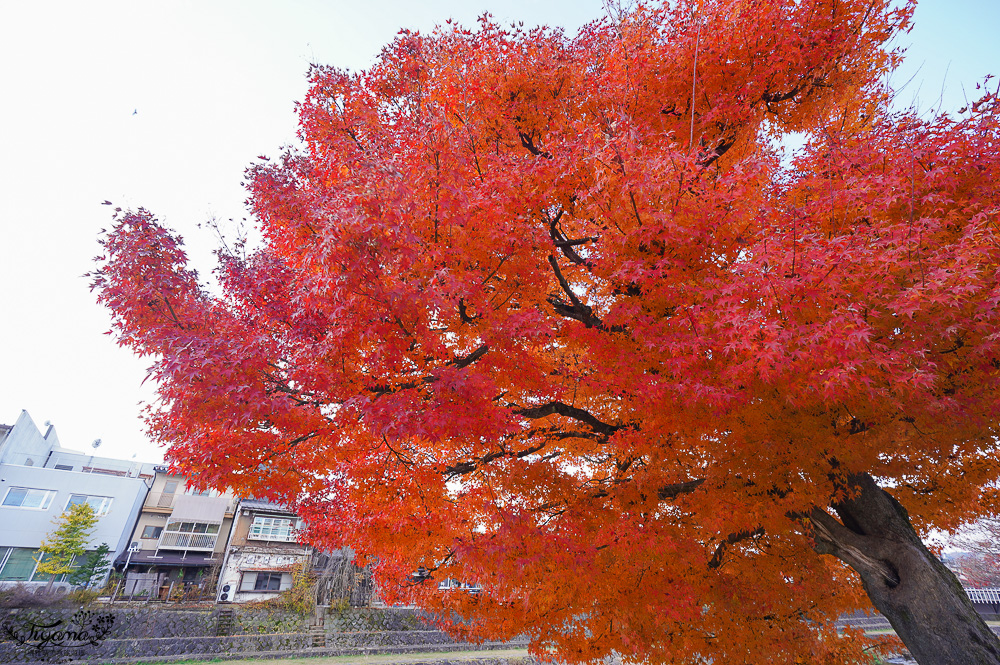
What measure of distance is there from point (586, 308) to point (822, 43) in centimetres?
524

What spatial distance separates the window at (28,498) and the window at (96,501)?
1.13 metres

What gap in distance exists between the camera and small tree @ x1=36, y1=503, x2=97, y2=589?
25020 millimetres

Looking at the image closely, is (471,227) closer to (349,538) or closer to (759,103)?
(349,538)

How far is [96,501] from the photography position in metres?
29.3

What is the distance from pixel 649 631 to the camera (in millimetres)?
5695

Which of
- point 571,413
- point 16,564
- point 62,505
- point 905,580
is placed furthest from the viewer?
point 62,505

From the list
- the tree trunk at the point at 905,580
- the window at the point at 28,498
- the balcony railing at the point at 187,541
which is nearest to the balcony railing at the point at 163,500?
the balcony railing at the point at 187,541

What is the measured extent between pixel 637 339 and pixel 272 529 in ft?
110

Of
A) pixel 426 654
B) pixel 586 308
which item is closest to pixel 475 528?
pixel 586 308

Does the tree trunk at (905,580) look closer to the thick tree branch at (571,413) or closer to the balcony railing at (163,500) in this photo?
the thick tree branch at (571,413)

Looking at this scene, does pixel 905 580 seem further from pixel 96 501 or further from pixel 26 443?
pixel 26 443

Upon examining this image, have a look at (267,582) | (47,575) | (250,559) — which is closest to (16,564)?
(47,575)
